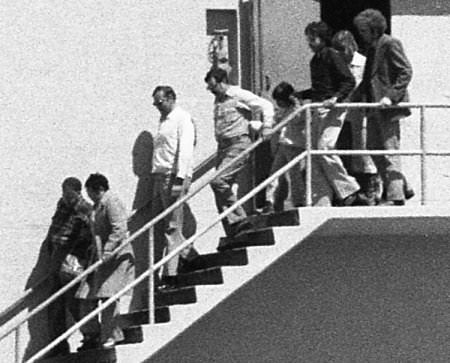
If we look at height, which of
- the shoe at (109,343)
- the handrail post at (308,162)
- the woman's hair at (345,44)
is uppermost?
the woman's hair at (345,44)

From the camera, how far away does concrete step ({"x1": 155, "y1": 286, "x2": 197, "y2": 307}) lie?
21.0 metres

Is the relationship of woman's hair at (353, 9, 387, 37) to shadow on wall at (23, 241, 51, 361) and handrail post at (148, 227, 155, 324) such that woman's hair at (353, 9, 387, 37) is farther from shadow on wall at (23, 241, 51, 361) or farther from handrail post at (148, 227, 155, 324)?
shadow on wall at (23, 241, 51, 361)

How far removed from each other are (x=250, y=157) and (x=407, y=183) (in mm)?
1726

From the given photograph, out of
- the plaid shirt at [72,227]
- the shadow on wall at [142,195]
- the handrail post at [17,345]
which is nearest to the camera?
the handrail post at [17,345]

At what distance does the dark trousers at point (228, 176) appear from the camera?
70.4 ft

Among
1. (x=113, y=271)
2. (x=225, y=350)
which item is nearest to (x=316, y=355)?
(x=225, y=350)

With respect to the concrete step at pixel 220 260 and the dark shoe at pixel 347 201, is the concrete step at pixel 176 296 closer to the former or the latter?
the concrete step at pixel 220 260

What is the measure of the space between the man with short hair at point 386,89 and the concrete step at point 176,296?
6.29ft

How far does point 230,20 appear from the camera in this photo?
75.4 feet

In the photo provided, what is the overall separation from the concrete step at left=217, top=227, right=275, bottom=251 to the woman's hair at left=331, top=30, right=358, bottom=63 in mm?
1677

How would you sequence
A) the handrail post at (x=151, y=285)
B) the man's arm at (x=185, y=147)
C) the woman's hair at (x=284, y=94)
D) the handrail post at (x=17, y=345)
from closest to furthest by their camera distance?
the handrail post at (x=151, y=285)
the handrail post at (x=17, y=345)
the woman's hair at (x=284, y=94)
the man's arm at (x=185, y=147)

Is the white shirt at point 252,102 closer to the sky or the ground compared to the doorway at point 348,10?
closer to the ground

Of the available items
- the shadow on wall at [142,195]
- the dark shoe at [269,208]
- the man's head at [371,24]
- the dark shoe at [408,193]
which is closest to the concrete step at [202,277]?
the dark shoe at [269,208]

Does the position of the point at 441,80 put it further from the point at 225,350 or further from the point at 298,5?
the point at 225,350
